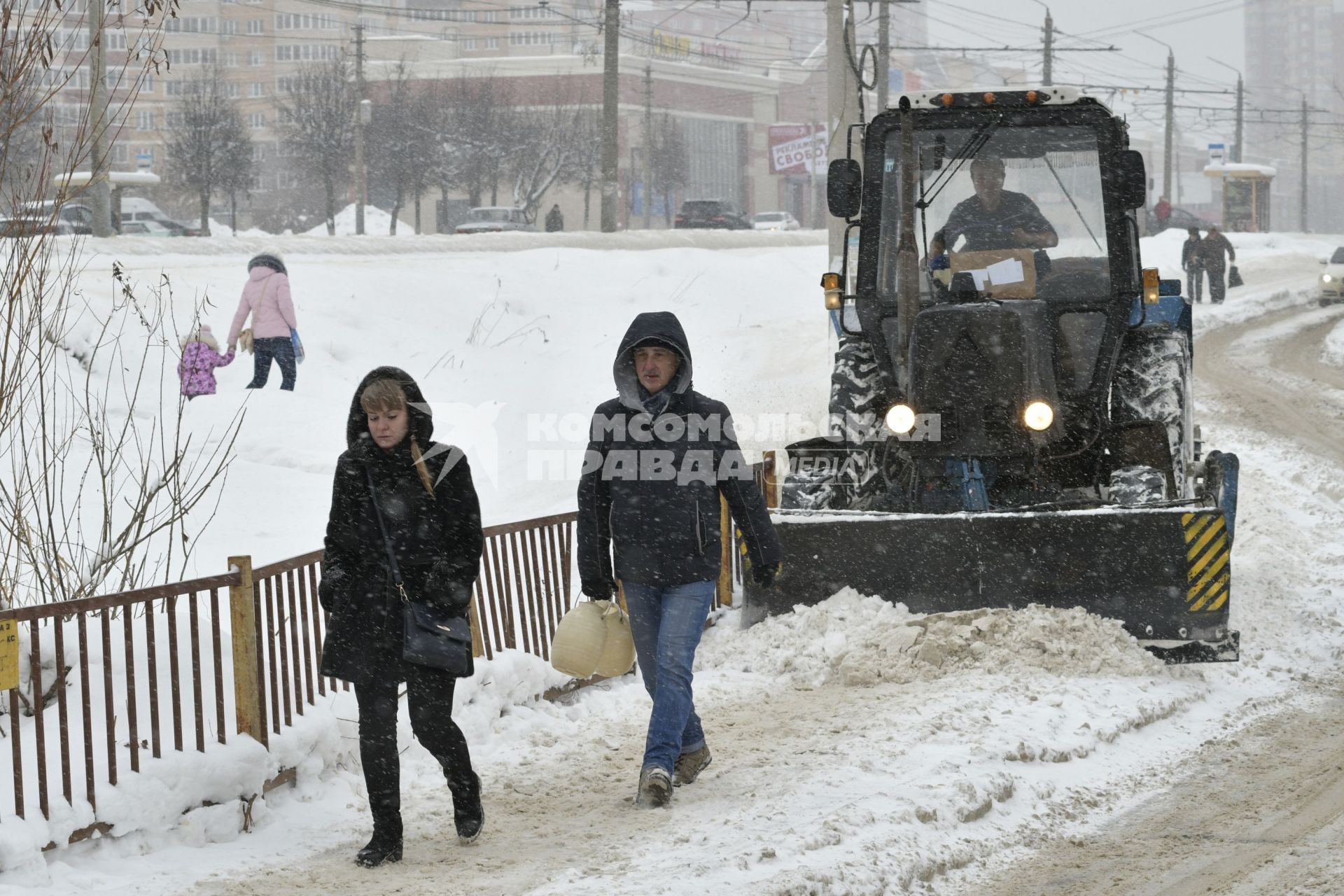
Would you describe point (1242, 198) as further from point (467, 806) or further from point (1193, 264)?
point (467, 806)

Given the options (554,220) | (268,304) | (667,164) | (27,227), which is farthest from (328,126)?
(27,227)

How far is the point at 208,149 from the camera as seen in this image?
4675 cm

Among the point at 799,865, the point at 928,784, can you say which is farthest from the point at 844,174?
the point at 799,865

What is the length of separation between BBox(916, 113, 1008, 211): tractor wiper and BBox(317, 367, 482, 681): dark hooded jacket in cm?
461

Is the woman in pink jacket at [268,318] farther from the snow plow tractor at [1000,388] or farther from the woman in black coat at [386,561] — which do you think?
the woman in black coat at [386,561]

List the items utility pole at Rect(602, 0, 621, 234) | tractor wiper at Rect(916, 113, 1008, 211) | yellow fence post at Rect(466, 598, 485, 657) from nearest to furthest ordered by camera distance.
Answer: yellow fence post at Rect(466, 598, 485, 657)
tractor wiper at Rect(916, 113, 1008, 211)
utility pole at Rect(602, 0, 621, 234)

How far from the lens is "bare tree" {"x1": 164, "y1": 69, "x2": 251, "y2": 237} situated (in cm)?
4706

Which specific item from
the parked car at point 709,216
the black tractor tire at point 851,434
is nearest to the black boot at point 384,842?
the black tractor tire at point 851,434

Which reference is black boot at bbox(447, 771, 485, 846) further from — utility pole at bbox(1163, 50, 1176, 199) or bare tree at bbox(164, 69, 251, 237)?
utility pole at bbox(1163, 50, 1176, 199)

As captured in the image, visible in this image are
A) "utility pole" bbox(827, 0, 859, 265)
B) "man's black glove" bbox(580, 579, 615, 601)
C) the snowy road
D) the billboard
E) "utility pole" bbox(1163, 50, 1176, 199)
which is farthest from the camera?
the billboard

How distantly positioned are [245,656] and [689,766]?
171cm

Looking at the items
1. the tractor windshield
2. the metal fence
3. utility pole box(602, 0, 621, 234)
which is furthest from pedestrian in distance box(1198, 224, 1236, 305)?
the metal fence

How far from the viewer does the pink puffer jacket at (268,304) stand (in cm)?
1612

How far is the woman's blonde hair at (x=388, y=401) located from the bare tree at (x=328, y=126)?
166 ft
